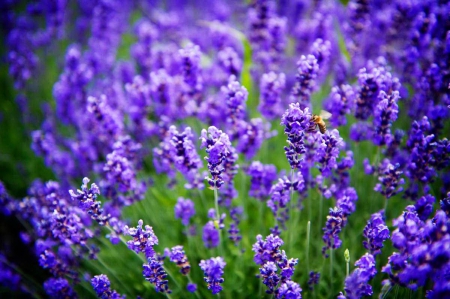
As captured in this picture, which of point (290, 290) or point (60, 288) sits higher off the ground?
point (60, 288)

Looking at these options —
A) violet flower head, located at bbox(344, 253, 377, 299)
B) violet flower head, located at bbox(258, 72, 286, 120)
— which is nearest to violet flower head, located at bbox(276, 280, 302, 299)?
violet flower head, located at bbox(344, 253, 377, 299)

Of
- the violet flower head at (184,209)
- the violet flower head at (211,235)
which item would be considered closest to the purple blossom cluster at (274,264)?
the violet flower head at (211,235)

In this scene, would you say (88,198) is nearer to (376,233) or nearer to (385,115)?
(376,233)

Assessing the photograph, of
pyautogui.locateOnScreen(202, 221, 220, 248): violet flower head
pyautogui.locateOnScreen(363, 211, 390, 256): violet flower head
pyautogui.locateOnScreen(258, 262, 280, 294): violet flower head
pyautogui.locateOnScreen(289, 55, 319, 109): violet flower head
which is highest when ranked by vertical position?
pyautogui.locateOnScreen(289, 55, 319, 109): violet flower head

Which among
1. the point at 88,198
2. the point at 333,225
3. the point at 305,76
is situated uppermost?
the point at 305,76

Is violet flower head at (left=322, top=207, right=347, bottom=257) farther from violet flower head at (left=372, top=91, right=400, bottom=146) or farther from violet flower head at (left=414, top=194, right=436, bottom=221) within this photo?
violet flower head at (left=372, top=91, right=400, bottom=146)

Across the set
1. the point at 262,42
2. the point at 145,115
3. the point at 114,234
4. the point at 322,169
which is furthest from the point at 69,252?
the point at 262,42

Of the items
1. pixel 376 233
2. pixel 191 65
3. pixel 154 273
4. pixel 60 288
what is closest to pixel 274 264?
pixel 376 233

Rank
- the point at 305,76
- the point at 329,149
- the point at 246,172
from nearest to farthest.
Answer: the point at 329,149, the point at 305,76, the point at 246,172
